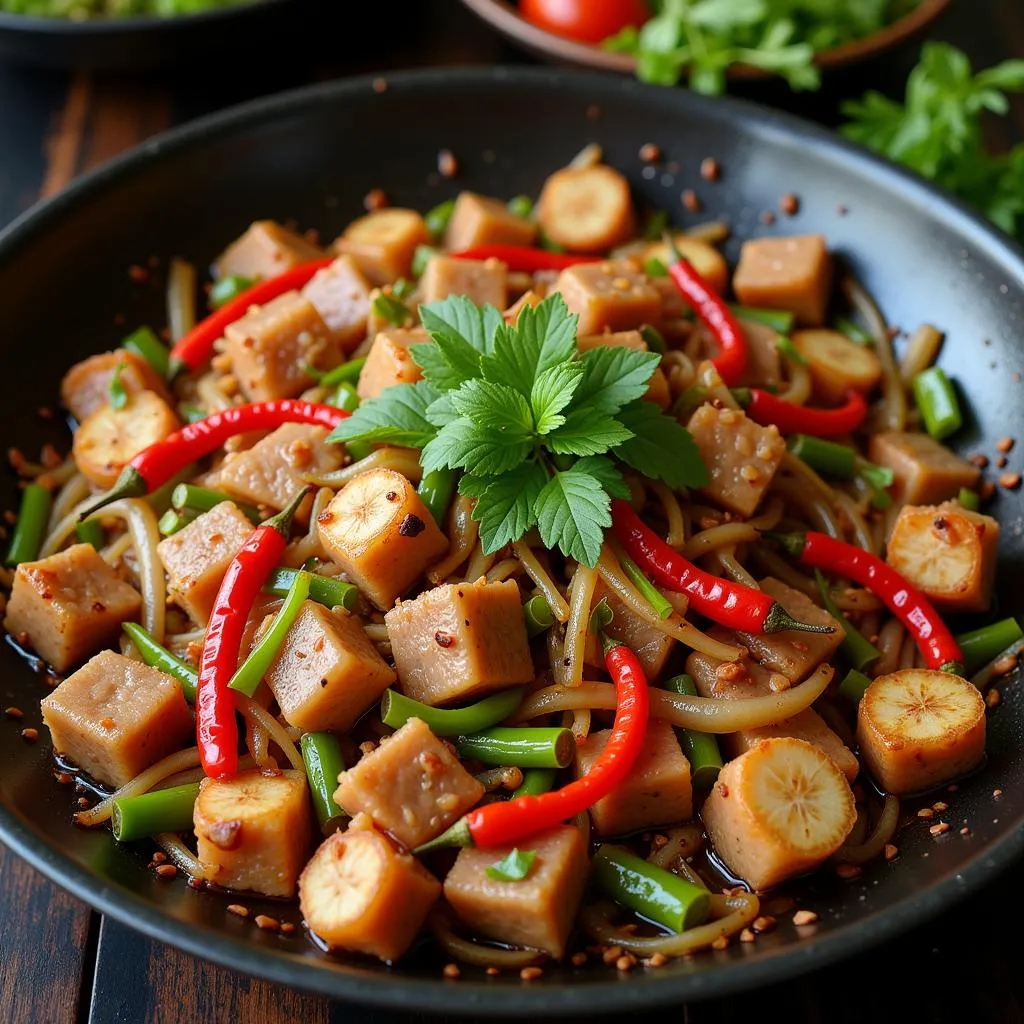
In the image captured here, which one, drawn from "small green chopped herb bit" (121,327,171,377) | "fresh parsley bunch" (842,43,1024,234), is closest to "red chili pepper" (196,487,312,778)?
"small green chopped herb bit" (121,327,171,377)

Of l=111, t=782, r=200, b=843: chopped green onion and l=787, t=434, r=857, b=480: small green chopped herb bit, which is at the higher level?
l=787, t=434, r=857, b=480: small green chopped herb bit

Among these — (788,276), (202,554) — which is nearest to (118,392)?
(202,554)

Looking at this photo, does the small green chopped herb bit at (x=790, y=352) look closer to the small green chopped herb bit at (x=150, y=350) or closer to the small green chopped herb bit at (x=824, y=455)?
the small green chopped herb bit at (x=824, y=455)

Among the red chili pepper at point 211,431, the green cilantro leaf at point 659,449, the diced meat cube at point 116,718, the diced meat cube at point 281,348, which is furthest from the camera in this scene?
the diced meat cube at point 281,348

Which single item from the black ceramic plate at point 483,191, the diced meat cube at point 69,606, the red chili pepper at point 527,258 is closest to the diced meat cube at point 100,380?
the black ceramic plate at point 483,191

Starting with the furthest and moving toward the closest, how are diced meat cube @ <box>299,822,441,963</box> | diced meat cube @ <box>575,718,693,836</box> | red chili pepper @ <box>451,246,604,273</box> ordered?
red chili pepper @ <box>451,246,604,273</box> → diced meat cube @ <box>575,718,693,836</box> → diced meat cube @ <box>299,822,441,963</box>

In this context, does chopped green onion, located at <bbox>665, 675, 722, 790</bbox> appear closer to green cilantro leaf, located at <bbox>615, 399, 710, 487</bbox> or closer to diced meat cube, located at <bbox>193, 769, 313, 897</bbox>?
green cilantro leaf, located at <bbox>615, 399, 710, 487</bbox>

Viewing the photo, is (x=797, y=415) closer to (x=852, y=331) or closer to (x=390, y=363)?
(x=852, y=331)
